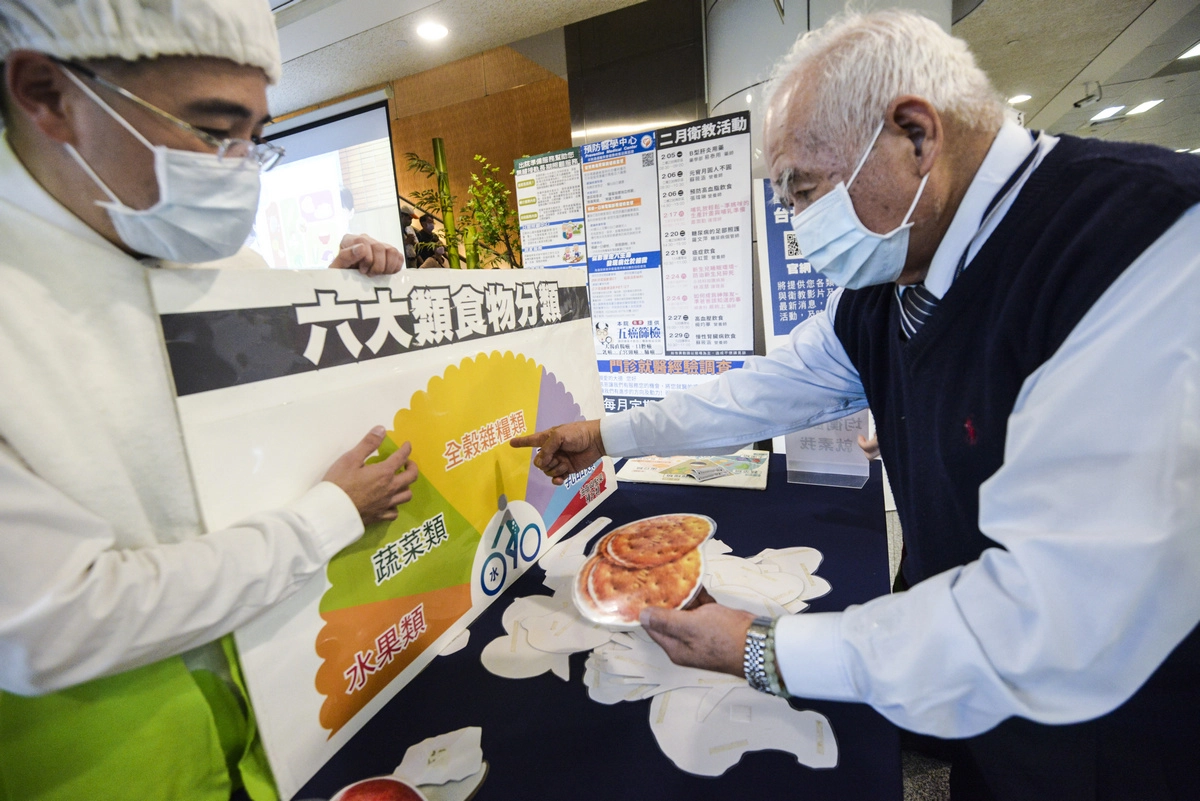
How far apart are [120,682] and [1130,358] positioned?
1.19 m

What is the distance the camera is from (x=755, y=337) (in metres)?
2.90

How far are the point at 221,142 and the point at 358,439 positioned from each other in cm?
45

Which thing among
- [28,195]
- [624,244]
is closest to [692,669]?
[28,195]

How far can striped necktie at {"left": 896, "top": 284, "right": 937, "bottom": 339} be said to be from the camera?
954mm

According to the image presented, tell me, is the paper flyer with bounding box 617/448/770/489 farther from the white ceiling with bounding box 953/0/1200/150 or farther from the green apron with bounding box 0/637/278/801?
the white ceiling with bounding box 953/0/1200/150

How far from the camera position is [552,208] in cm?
321

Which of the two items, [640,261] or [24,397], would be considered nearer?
[24,397]

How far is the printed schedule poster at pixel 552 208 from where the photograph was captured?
3.13 meters

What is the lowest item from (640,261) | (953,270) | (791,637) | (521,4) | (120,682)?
(791,637)

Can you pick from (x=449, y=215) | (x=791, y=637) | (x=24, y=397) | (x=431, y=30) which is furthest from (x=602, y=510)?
(x=431, y=30)

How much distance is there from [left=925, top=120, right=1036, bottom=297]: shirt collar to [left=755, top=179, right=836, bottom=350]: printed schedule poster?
1584 millimetres

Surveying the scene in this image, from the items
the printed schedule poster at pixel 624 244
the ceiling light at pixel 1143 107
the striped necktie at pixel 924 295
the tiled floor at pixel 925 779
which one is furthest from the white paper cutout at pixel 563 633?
the ceiling light at pixel 1143 107

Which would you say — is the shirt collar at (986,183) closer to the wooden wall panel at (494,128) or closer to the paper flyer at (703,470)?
the paper flyer at (703,470)

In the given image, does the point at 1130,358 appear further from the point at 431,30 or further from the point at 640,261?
the point at 431,30
